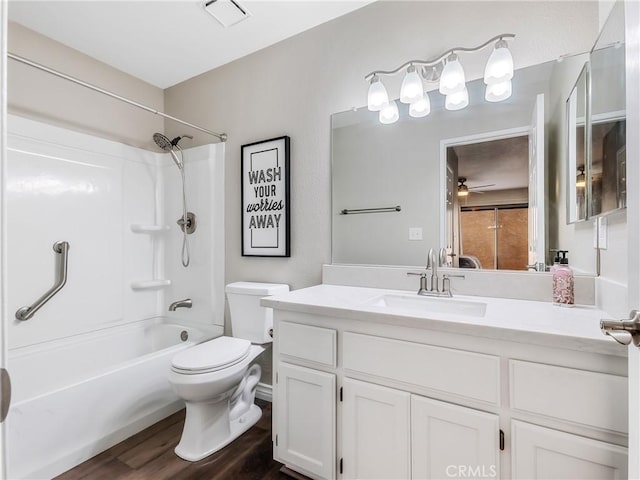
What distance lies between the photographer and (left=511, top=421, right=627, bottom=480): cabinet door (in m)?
0.85

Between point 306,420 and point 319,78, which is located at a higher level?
point 319,78

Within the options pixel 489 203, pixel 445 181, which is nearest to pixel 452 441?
pixel 489 203

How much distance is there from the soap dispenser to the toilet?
56.3 inches

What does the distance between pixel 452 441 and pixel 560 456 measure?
0.29m

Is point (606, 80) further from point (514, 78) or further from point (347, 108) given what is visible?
point (347, 108)

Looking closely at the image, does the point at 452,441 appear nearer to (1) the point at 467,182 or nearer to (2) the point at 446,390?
(2) the point at 446,390

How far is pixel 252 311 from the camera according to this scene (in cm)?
204

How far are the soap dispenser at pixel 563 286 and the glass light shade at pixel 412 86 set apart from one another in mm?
1044

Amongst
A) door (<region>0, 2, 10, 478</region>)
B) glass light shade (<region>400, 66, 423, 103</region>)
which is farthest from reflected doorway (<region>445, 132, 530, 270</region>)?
door (<region>0, 2, 10, 478</region>)

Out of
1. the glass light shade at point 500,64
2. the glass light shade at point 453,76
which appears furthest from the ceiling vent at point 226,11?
the glass light shade at point 500,64

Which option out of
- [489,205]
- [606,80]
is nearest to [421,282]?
[489,205]

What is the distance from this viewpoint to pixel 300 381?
137cm

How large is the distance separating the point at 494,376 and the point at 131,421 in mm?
1914

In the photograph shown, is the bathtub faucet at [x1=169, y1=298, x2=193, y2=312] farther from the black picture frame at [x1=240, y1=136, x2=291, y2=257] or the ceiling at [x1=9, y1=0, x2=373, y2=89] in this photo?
the ceiling at [x1=9, y1=0, x2=373, y2=89]
